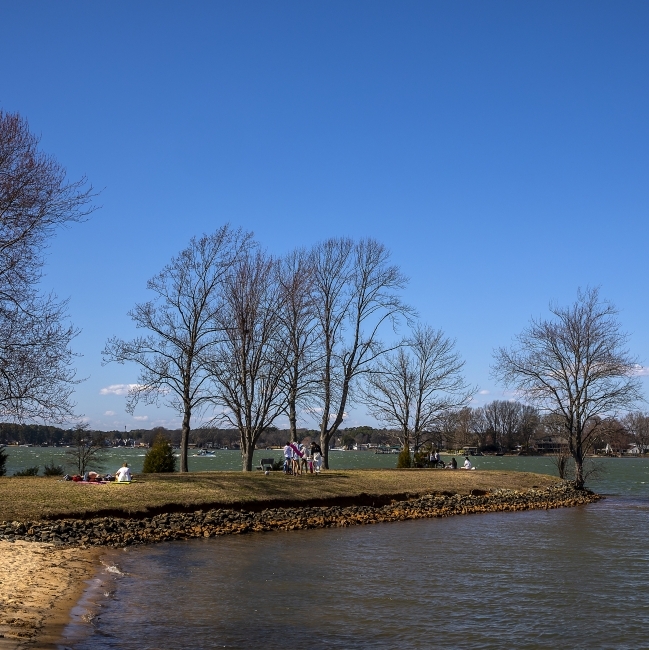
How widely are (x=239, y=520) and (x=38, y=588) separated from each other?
38.4 feet

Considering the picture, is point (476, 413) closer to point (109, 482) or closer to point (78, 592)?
point (109, 482)

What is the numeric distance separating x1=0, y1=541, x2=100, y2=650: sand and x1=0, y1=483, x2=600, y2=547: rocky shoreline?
1532mm

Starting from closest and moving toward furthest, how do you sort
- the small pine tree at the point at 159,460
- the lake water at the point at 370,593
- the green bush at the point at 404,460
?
1. the lake water at the point at 370,593
2. the small pine tree at the point at 159,460
3. the green bush at the point at 404,460

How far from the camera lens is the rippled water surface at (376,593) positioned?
1239 centimetres

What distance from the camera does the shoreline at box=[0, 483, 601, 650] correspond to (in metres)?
12.1

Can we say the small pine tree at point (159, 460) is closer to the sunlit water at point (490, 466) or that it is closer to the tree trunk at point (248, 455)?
the tree trunk at point (248, 455)

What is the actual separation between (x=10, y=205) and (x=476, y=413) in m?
118

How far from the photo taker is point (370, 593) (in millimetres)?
15711

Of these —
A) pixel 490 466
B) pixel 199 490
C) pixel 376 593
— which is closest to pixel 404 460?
pixel 199 490

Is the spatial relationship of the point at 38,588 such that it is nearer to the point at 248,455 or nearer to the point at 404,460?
the point at 248,455

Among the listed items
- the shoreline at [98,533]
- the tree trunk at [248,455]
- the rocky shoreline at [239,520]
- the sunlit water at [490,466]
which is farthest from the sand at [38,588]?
the sunlit water at [490,466]

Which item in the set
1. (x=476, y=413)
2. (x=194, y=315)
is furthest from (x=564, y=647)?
(x=476, y=413)

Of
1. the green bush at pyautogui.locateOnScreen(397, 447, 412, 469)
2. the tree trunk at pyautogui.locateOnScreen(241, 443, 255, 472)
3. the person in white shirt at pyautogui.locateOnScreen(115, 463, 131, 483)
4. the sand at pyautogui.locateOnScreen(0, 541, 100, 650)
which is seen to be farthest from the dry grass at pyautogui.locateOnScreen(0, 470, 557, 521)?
the green bush at pyautogui.locateOnScreen(397, 447, 412, 469)

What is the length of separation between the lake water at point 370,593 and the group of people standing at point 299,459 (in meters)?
10.8
